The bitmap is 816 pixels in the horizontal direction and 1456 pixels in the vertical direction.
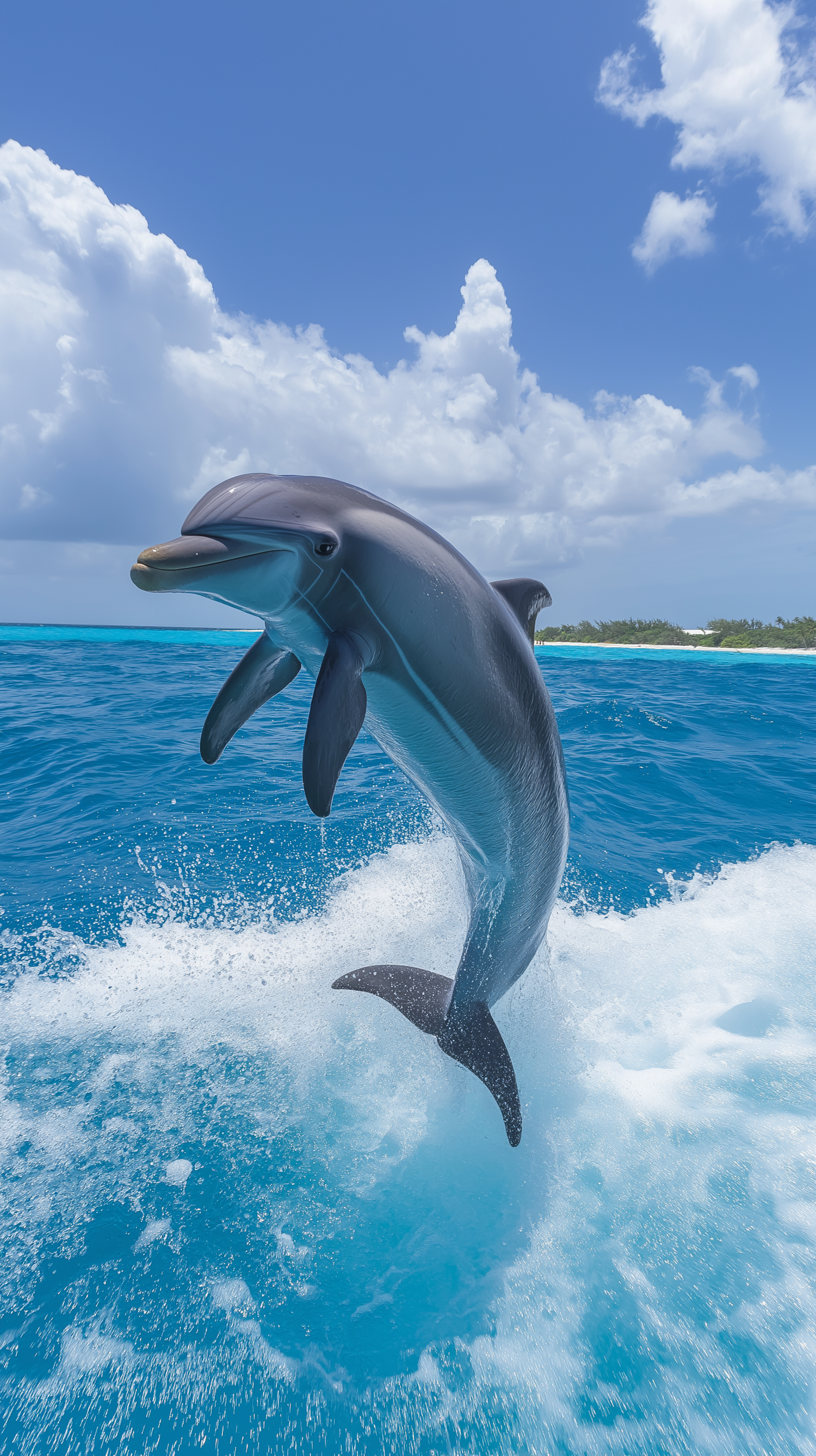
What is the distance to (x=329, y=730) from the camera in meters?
2.56

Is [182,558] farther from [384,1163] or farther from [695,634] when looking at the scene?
[695,634]

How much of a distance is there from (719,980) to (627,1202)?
9.88ft

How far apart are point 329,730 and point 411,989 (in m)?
3.24

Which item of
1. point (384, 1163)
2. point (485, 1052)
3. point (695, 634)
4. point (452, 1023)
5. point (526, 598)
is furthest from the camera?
point (695, 634)

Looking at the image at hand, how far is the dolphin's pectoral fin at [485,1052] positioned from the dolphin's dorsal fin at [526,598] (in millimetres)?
2693

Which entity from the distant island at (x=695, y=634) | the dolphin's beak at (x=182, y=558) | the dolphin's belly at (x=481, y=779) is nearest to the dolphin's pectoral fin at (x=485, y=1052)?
the dolphin's belly at (x=481, y=779)

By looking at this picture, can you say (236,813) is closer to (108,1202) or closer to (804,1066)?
(108,1202)

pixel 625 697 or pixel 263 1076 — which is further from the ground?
pixel 625 697

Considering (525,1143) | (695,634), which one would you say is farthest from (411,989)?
(695,634)

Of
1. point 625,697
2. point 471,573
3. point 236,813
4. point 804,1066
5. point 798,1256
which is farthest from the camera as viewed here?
point 625,697

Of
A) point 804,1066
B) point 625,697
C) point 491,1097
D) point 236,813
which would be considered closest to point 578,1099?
point 491,1097

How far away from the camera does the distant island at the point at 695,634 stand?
154 feet

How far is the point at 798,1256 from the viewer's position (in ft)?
12.5

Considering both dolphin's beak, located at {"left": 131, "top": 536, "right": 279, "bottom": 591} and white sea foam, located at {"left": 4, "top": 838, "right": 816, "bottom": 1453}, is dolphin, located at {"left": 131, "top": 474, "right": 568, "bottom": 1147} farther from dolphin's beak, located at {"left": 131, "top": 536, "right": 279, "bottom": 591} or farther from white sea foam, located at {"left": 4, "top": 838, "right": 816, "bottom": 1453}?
white sea foam, located at {"left": 4, "top": 838, "right": 816, "bottom": 1453}
